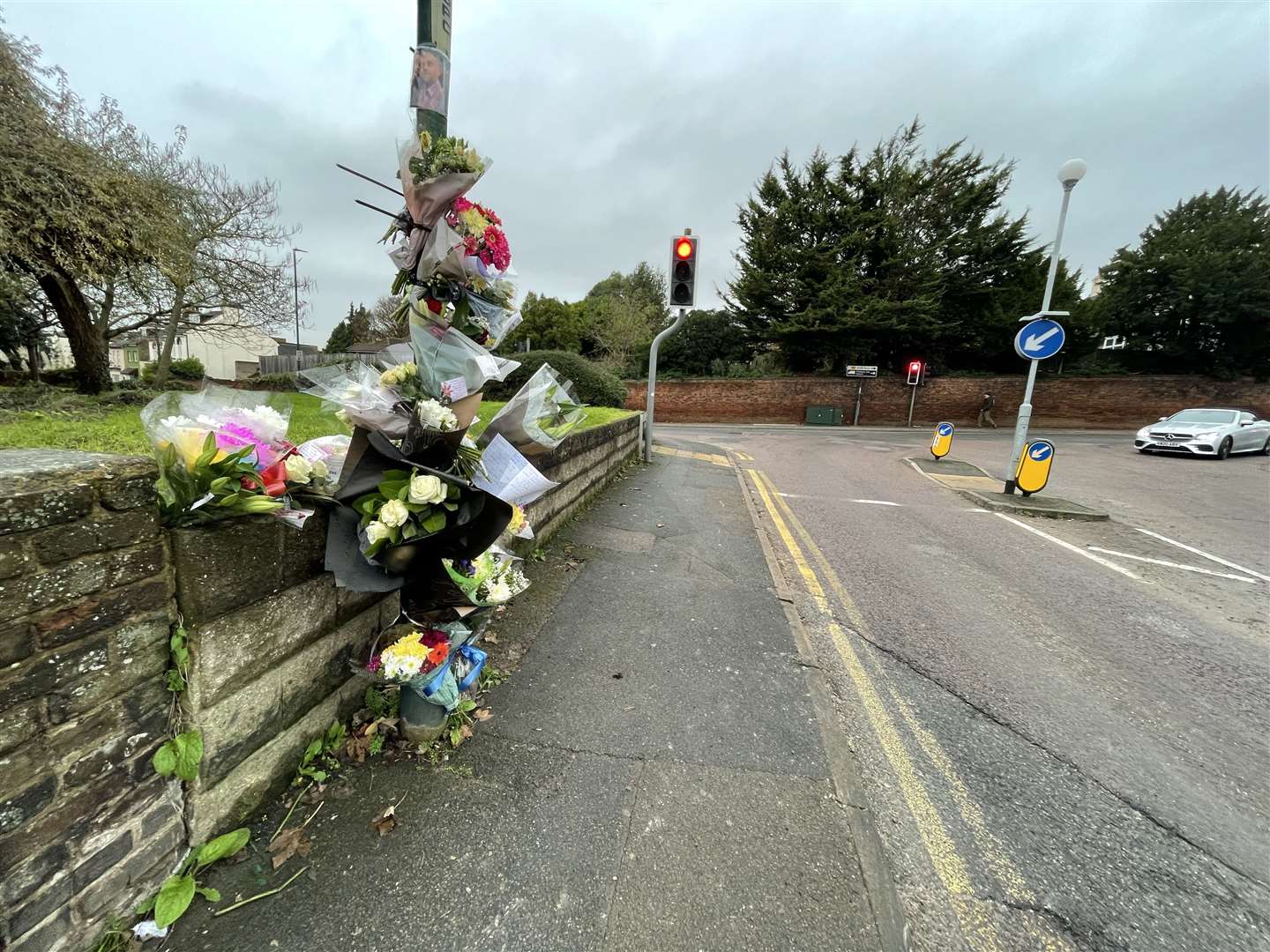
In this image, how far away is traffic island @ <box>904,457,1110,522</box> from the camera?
791 centimetres

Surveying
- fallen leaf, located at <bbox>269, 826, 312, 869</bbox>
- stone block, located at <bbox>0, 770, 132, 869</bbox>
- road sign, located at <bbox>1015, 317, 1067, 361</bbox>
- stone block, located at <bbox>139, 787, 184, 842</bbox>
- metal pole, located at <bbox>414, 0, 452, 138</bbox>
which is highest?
metal pole, located at <bbox>414, 0, 452, 138</bbox>

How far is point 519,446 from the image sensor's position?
7.73 ft

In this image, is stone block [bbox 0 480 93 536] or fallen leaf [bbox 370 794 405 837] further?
fallen leaf [bbox 370 794 405 837]

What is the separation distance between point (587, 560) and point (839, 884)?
327 centimetres

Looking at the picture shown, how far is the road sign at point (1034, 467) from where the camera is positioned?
8.70 meters

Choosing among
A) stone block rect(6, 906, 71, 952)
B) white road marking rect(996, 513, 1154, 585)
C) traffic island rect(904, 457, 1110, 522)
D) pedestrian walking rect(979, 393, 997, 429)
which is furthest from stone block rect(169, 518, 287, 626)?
pedestrian walking rect(979, 393, 997, 429)

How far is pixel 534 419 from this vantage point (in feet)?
7.43

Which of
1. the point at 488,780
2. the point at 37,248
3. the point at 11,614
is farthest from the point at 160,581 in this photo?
the point at 37,248

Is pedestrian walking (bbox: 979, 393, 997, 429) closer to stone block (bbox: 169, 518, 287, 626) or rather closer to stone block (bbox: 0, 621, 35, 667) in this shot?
stone block (bbox: 169, 518, 287, 626)

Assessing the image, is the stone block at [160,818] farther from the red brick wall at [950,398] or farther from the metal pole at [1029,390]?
the red brick wall at [950,398]

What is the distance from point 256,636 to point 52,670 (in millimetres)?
552

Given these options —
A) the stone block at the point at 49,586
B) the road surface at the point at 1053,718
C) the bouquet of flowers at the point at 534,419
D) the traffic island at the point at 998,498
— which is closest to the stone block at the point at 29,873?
the stone block at the point at 49,586

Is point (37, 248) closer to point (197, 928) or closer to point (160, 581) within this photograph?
point (160, 581)

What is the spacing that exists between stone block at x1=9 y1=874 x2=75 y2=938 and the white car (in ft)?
73.9
